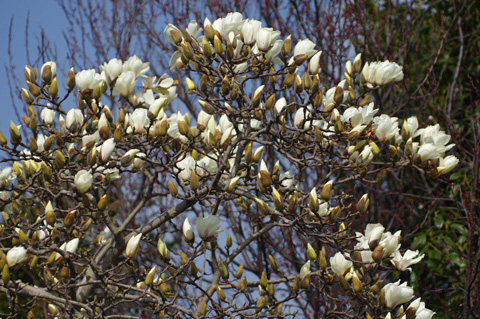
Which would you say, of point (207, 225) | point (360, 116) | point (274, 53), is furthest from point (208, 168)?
point (360, 116)

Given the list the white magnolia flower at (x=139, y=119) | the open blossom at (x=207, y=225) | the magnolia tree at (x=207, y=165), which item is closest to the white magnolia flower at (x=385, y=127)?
the magnolia tree at (x=207, y=165)

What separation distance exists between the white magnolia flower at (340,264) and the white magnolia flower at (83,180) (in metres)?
0.87

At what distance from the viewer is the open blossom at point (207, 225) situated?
182cm

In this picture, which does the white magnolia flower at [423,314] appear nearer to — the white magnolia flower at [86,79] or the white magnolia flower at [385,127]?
the white magnolia flower at [385,127]

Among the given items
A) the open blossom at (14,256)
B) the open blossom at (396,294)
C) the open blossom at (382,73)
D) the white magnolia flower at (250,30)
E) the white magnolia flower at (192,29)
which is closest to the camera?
the open blossom at (14,256)

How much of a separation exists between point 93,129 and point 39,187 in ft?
0.95

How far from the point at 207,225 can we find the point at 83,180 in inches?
17.5

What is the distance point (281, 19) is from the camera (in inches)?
161

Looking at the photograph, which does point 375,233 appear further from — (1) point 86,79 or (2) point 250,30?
(1) point 86,79

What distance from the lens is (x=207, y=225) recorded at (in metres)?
1.83

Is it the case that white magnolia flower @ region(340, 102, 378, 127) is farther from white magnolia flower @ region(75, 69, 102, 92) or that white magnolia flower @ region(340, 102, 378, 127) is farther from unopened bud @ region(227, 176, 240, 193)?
white magnolia flower @ region(75, 69, 102, 92)

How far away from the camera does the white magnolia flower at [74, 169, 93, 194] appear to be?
5.91ft

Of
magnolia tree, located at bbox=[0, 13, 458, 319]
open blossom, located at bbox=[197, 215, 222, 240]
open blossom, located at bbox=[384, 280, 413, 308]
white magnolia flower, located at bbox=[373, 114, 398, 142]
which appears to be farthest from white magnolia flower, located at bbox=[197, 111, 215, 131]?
open blossom, located at bbox=[384, 280, 413, 308]

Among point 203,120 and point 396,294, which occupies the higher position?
point 203,120
